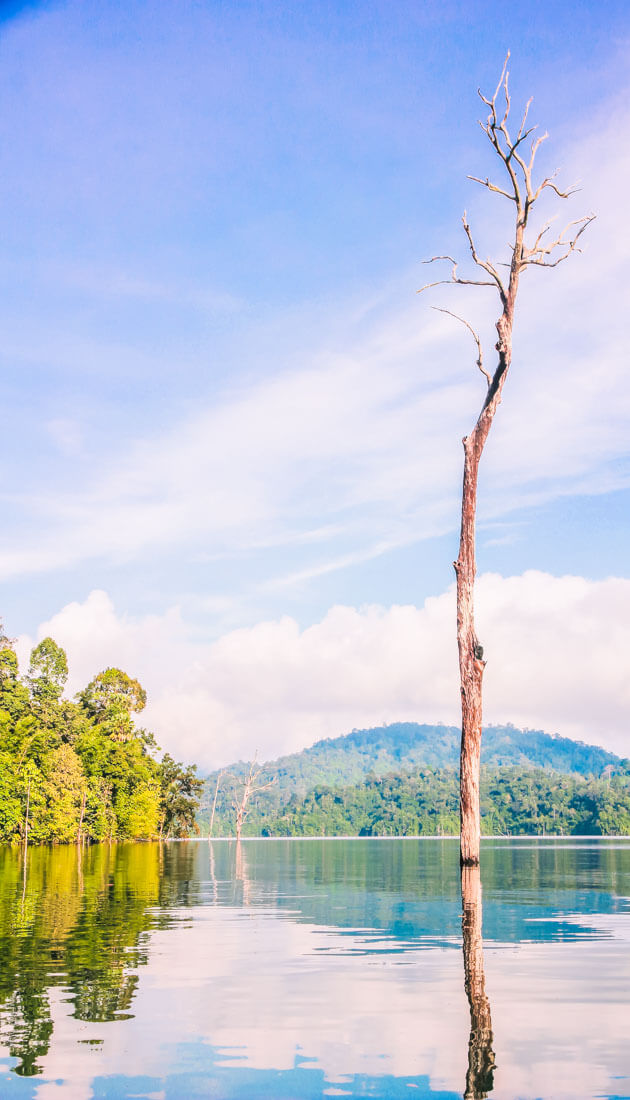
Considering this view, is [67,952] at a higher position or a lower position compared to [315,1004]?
lower

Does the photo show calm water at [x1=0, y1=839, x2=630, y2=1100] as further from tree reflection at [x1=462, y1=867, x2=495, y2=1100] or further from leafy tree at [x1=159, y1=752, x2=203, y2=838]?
leafy tree at [x1=159, y1=752, x2=203, y2=838]

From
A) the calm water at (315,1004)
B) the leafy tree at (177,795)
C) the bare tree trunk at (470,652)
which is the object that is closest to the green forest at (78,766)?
the leafy tree at (177,795)

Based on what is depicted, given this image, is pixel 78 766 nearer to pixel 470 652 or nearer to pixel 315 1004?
pixel 470 652

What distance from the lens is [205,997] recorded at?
9.02 meters

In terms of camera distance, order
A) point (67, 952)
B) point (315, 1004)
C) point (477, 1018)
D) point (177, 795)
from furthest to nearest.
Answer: point (177, 795)
point (67, 952)
point (315, 1004)
point (477, 1018)

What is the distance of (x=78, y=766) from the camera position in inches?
3100

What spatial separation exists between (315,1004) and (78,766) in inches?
2918

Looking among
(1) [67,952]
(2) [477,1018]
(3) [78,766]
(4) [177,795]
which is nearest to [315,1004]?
(2) [477,1018]

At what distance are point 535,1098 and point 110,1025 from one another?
361 cm

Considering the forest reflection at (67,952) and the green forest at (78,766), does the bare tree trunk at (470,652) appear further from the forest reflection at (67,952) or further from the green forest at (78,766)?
the green forest at (78,766)

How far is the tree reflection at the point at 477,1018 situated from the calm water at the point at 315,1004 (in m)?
0.03

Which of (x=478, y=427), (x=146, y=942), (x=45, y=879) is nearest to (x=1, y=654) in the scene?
(x=45, y=879)

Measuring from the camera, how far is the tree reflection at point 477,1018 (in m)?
5.94

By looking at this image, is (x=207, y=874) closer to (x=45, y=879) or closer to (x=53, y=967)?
(x=45, y=879)
